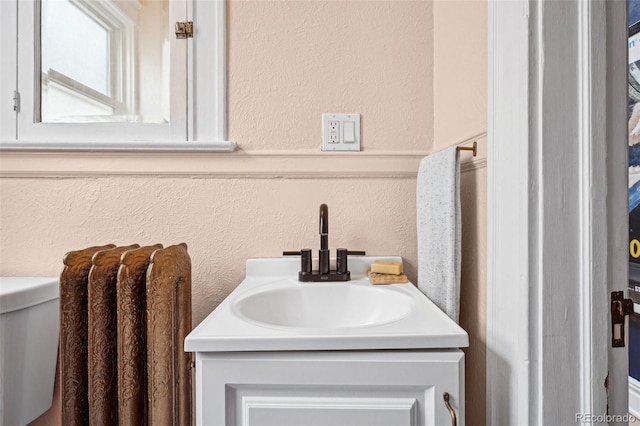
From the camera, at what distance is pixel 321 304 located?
89cm

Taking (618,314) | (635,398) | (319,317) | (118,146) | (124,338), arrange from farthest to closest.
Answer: (635,398) → (118,146) → (319,317) → (124,338) → (618,314)

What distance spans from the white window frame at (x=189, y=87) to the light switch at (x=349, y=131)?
37 cm

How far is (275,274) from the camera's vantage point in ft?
3.36

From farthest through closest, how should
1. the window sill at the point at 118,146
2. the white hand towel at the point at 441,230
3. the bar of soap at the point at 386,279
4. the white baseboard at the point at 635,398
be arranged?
the white baseboard at the point at 635,398 < the window sill at the point at 118,146 < the bar of soap at the point at 386,279 < the white hand towel at the point at 441,230

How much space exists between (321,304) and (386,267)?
217 millimetres

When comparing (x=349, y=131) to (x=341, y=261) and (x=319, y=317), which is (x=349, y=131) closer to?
(x=341, y=261)

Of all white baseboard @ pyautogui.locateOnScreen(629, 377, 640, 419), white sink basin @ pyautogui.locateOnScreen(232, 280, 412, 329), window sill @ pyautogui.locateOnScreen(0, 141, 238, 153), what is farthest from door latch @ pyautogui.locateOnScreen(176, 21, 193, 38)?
white baseboard @ pyautogui.locateOnScreen(629, 377, 640, 419)

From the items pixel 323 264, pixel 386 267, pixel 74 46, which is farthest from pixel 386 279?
pixel 74 46

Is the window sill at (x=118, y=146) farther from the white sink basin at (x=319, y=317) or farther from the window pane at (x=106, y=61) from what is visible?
the white sink basin at (x=319, y=317)

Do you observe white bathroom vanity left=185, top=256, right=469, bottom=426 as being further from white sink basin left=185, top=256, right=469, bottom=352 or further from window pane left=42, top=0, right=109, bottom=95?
window pane left=42, top=0, right=109, bottom=95

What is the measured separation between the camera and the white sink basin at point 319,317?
578mm

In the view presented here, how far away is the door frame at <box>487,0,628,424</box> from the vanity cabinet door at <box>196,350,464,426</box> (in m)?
0.15

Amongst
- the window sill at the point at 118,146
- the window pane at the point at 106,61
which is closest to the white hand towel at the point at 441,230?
the window sill at the point at 118,146

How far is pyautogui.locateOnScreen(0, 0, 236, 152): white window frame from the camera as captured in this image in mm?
1044
